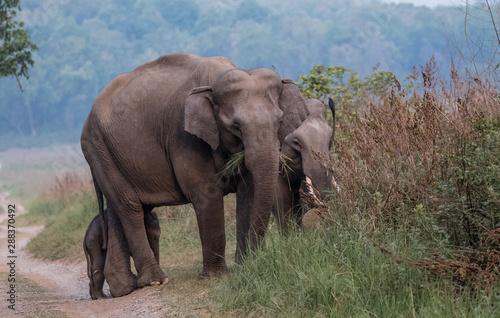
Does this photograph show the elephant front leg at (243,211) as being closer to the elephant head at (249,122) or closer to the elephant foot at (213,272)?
the elephant head at (249,122)

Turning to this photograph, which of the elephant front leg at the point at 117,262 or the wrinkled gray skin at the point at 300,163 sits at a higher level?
the wrinkled gray skin at the point at 300,163

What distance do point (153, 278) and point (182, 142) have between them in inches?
65.0

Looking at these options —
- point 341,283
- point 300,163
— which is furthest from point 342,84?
point 341,283

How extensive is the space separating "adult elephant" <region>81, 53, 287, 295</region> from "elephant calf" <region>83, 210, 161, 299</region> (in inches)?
10.0

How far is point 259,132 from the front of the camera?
6.54m

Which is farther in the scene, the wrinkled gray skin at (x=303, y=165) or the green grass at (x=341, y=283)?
the wrinkled gray skin at (x=303, y=165)

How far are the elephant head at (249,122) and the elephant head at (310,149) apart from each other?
997mm

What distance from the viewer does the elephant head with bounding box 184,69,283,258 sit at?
21.4ft

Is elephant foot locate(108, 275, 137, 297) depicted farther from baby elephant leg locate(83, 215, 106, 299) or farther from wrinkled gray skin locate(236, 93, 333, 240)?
wrinkled gray skin locate(236, 93, 333, 240)

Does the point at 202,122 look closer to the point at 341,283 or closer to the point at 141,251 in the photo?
the point at 141,251

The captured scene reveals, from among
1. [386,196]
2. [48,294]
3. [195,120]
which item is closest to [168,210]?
[48,294]

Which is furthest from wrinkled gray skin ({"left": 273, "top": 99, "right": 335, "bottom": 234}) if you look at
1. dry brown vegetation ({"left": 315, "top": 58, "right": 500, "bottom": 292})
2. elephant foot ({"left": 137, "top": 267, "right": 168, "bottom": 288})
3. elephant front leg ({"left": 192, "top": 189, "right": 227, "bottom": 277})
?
elephant foot ({"left": 137, "top": 267, "right": 168, "bottom": 288})

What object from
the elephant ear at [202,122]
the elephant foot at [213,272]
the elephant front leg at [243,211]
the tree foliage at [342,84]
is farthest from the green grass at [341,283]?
the tree foliage at [342,84]

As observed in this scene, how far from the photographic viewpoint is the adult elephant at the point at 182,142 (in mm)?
6656
